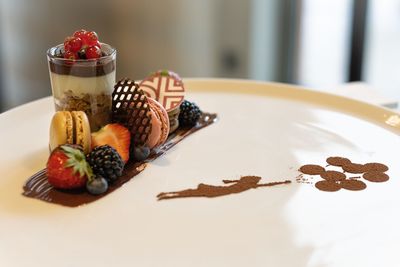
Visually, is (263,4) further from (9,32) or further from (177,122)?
(177,122)

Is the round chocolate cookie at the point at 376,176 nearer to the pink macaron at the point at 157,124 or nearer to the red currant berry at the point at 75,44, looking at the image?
the pink macaron at the point at 157,124

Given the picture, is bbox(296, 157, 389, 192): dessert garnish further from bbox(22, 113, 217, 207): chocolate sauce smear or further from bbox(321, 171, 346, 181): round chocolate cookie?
bbox(22, 113, 217, 207): chocolate sauce smear

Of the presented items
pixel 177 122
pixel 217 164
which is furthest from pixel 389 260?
pixel 177 122

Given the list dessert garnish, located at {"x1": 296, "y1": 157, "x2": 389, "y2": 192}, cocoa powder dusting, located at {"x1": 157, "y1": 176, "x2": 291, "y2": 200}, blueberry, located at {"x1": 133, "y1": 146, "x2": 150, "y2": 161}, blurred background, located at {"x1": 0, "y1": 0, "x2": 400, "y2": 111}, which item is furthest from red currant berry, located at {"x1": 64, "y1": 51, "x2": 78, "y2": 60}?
blurred background, located at {"x1": 0, "y1": 0, "x2": 400, "y2": 111}

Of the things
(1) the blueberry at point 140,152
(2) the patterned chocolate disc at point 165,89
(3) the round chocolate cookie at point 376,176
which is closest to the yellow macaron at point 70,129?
(1) the blueberry at point 140,152

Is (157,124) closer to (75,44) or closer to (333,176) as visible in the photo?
(75,44)

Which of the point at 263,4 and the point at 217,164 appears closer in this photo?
the point at 217,164
